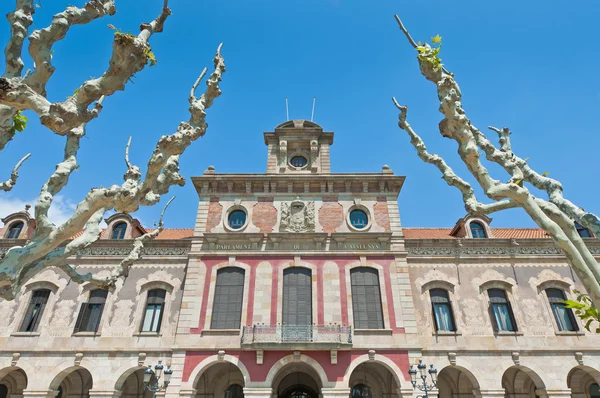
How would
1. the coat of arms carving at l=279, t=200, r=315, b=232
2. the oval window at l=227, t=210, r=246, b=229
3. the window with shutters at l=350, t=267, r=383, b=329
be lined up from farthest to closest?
the oval window at l=227, t=210, r=246, b=229 < the coat of arms carving at l=279, t=200, r=315, b=232 < the window with shutters at l=350, t=267, r=383, b=329

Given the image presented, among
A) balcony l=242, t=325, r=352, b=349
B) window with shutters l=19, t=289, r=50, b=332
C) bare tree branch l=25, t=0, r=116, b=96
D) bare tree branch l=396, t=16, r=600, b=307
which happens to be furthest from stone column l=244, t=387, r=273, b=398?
bare tree branch l=25, t=0, r=116, b=96

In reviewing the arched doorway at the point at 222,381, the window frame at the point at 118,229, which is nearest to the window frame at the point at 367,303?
the arched doorway at the point at 222,381

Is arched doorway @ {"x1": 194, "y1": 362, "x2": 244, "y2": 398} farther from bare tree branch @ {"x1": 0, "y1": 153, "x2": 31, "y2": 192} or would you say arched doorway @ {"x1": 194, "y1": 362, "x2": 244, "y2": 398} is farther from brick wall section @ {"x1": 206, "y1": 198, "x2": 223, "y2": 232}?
Result: bare tree branch @ {"x1": 0, "y1": 153, "x2": 31, "y2": 192}

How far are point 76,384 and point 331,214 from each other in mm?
15828

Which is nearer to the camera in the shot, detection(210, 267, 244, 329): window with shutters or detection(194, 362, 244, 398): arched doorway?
detection(210, 267, 244, 329): window with shutters

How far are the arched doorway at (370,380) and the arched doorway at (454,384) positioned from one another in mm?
2809

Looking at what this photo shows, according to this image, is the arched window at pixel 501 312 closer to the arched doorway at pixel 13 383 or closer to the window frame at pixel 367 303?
the window frame at pixel 367 303

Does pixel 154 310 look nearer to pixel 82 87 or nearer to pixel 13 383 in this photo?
pixel 13 383

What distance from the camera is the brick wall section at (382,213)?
66.2 feet

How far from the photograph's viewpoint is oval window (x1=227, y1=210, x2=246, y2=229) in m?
20.5

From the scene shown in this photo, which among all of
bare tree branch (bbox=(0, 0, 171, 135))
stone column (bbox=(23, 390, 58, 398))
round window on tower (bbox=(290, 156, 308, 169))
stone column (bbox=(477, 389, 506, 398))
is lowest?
stone column (bbox=(23, 390, 58, 398))

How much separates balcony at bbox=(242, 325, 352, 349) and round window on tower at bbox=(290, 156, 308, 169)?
9924 millimetres

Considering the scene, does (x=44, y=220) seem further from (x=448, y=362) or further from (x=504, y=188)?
(x=448, y=362)

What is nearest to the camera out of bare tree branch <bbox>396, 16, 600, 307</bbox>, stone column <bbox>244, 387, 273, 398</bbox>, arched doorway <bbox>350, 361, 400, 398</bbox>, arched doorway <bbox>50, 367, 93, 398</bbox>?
bare tree branch <bbox>396, 16, 600, 307</bbox>
